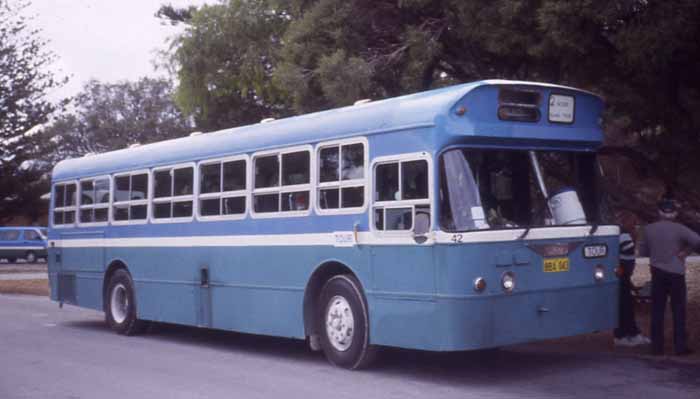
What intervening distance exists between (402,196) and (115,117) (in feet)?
198

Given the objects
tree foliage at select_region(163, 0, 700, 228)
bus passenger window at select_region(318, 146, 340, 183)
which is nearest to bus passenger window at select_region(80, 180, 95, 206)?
tree foliage at select_region(163, 0, 700, 228)

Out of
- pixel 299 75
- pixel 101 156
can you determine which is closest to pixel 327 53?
pixel 299 75

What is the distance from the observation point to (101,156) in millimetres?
16031

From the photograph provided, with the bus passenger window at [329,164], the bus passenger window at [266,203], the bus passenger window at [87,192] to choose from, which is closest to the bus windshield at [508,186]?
the bus passenger window at [329,164]

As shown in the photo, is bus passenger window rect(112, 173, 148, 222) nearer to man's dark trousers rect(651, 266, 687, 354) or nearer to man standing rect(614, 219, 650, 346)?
man standing rect(614, 219, 650, 346)

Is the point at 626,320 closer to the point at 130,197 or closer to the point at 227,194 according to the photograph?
the point at 227,194

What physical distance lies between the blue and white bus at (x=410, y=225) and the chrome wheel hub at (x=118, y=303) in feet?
6.66

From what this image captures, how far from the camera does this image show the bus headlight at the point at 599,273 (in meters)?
10.1

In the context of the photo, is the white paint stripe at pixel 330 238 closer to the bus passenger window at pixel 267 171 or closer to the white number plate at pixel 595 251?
the white number plate at pixel 595 251

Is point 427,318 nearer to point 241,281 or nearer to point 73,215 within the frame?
point 241,281

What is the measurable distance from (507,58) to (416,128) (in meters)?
4.49

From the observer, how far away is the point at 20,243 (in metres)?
50.5

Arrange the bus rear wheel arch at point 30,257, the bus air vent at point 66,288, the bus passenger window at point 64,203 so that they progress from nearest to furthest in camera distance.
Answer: the bus air vent at point 66,288 → the bus passenger window at point 64,203 → the bus rear wheel arch at point 30,257

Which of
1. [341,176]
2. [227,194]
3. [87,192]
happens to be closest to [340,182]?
[341,176]
